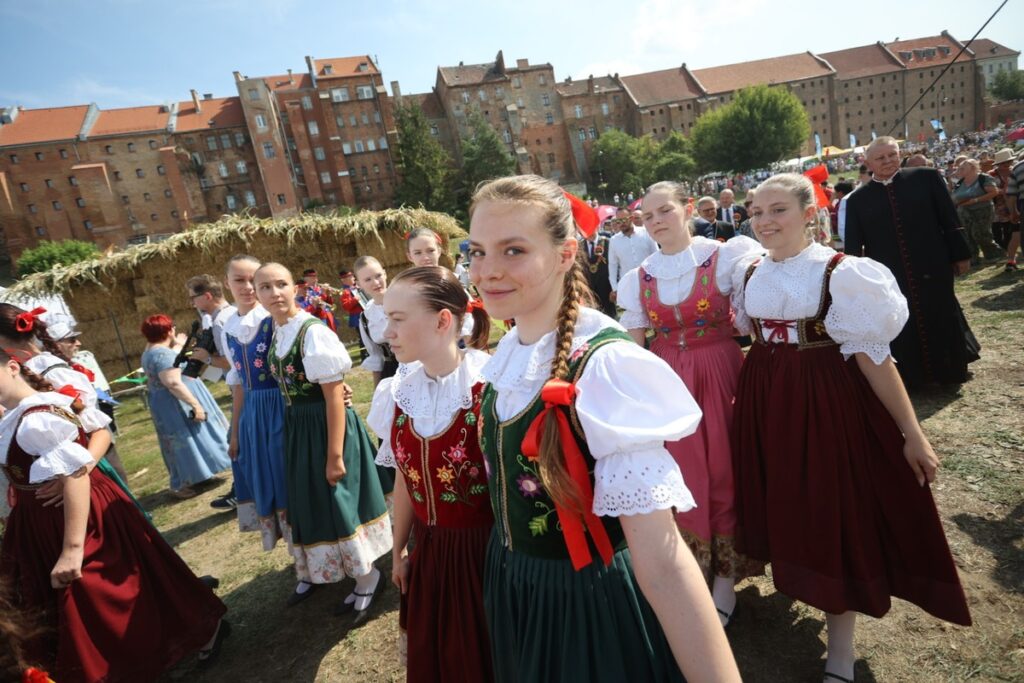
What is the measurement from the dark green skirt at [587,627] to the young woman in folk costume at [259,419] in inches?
97.6

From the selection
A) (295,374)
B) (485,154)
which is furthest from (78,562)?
(485,154)

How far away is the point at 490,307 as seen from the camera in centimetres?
133

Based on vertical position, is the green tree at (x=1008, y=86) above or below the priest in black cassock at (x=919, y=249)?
above

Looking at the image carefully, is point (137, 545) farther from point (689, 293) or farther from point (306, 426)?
point (689, 293)

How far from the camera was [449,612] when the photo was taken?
5.98 ft

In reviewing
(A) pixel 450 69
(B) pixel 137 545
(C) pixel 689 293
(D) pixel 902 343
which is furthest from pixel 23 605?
(A) pixel 450 69

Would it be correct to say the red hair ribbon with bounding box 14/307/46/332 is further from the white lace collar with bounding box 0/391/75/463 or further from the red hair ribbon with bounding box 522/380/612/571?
the red hair ribbon with bounding box 522/380/612/571

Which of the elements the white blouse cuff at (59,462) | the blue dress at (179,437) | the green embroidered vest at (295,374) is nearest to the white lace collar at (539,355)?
the green embroidered vest at (295,374)

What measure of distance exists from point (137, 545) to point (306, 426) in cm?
104

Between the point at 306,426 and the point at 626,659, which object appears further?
the point at 306,426

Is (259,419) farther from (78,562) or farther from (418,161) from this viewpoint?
(418,161)

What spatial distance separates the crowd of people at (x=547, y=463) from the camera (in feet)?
3.89

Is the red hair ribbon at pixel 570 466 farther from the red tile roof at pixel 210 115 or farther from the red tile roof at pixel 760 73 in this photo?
the red tile roof at pixel 760 73

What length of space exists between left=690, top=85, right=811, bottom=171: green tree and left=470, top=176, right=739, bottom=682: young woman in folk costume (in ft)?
186
